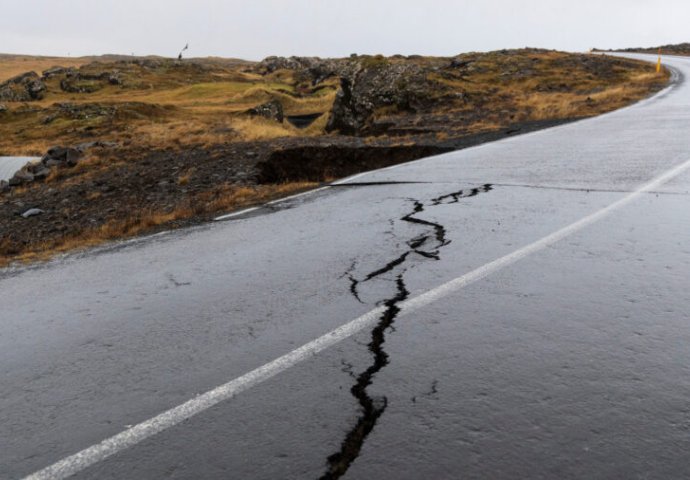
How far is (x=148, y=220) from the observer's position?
977cm

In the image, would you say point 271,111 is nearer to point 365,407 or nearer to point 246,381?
point 246,381

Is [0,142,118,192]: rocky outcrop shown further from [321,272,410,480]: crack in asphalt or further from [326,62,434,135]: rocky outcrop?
[321,272,410,480]: crack in asphalt

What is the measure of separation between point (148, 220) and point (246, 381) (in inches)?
269

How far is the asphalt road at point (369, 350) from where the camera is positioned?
2.79 m

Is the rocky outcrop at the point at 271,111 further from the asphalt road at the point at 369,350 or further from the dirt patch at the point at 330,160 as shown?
the asphalt road at the point at 369,350

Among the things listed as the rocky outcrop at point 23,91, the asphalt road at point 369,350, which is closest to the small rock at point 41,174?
the asphalt road at point 369,350

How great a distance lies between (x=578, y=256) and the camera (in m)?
5.77

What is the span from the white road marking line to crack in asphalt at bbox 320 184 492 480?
5.6 inches

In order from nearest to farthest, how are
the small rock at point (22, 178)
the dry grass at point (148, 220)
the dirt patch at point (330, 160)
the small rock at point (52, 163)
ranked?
the dry grass at point (148, 220) → the dirt patch at point (330, 160) → the small rock at point (22, 178) → the small rock at point (52, 163)

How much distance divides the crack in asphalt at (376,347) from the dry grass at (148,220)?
374cm

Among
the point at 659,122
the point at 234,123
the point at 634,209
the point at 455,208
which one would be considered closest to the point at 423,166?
the point at 455,208

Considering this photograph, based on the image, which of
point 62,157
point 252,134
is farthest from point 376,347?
point 252,134

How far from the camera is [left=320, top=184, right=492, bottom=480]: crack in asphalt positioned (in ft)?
9.02

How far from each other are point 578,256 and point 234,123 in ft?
79.4
